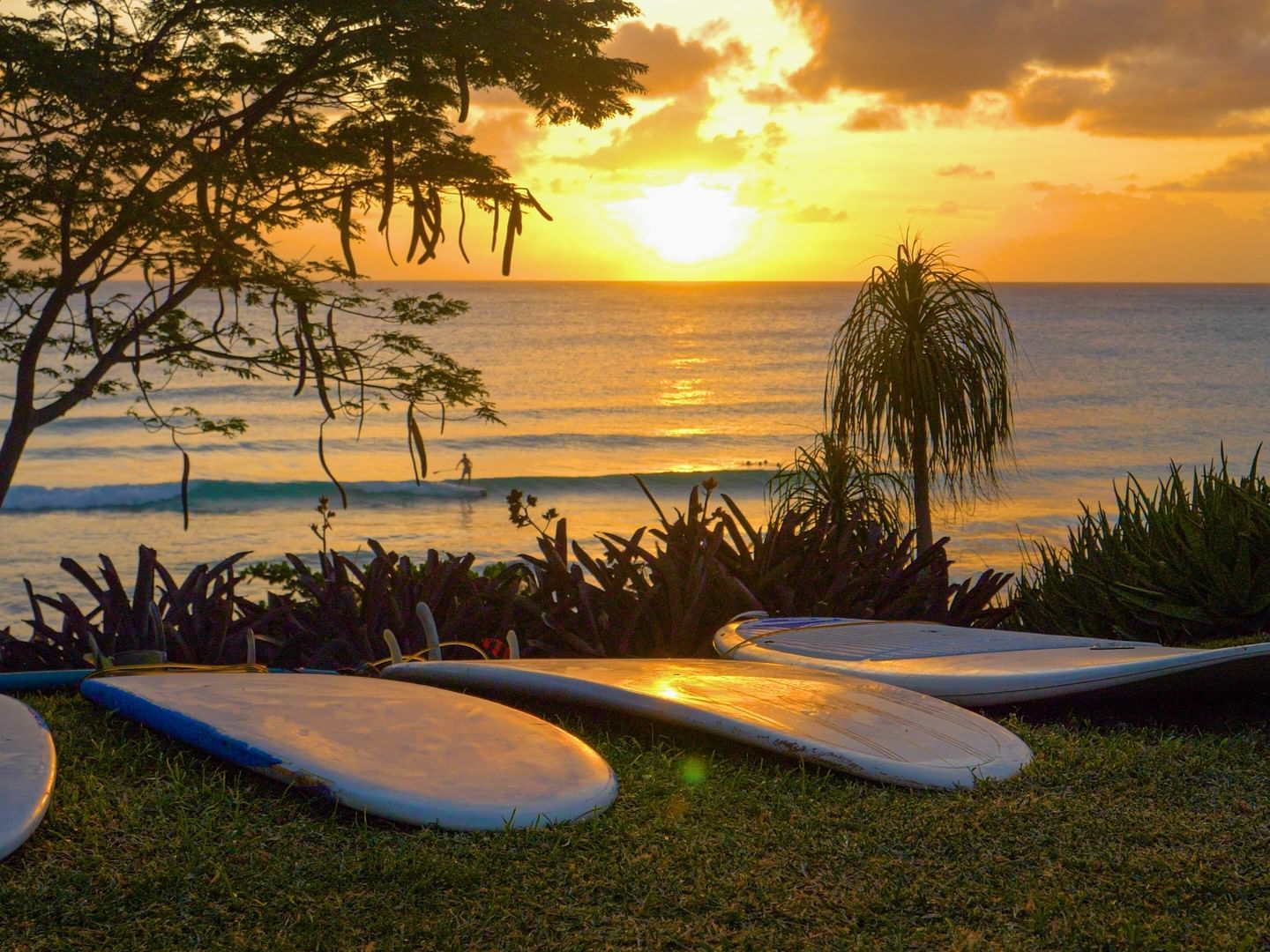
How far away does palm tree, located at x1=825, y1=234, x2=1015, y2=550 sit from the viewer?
7.55m

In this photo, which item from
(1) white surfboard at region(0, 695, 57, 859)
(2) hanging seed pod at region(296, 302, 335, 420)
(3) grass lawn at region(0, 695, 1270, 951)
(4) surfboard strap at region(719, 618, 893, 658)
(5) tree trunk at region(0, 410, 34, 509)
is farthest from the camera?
(5) tree trunk at region(0, 410, 34, 509)

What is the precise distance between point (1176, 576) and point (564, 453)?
952 inches

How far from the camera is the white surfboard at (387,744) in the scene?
2473mm

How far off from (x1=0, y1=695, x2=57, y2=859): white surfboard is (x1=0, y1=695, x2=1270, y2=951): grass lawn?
0.17 feet

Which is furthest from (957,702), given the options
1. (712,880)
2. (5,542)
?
(5,542)

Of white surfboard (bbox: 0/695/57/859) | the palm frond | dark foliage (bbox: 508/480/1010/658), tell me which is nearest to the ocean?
the palm frond

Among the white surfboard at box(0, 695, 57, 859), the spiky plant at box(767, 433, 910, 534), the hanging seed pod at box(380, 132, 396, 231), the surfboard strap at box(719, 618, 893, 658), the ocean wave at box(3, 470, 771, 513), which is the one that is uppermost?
the hanging seed pod at box(380, 132, 396, 231)

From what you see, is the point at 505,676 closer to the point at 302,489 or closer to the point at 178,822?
the point at 178,822

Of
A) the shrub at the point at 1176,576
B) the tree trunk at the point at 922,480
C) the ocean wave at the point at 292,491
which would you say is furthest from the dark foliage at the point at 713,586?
the ocean wave at the point at 292,491

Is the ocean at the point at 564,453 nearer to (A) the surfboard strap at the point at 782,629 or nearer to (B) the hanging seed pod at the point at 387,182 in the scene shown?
(A) the surfboard strap at the point at 782,629

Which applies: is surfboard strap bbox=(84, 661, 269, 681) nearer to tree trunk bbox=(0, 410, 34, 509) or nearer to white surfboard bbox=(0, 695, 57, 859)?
white surfboard bbox=(0, 695, 57, 859)

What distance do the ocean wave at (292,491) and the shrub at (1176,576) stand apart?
53.8 ft

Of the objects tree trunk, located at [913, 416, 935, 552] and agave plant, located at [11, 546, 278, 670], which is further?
tree trunk, located at [913, 416, 935, 552]

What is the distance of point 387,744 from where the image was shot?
274 cm
